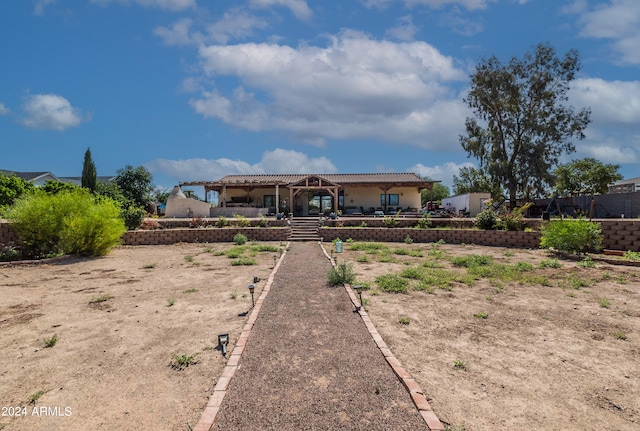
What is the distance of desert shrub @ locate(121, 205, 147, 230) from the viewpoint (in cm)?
1692

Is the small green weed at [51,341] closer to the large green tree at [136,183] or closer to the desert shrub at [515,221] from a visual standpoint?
the desert shrub at [515,221]

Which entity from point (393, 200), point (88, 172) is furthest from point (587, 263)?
point (88, 172)

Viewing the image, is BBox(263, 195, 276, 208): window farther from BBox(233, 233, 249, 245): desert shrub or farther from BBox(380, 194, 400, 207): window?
BBox(233, 233, 249, 245): desert shrub

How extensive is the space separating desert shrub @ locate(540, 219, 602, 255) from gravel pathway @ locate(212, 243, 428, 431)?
33.8 feet

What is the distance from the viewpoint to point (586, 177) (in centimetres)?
3603

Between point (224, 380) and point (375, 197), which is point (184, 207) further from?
point (224, 380)

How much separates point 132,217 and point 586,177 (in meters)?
42.7

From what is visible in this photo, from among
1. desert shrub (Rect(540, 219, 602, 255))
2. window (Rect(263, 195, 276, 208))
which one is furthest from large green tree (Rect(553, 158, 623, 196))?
window (Rect(263, 195, 276, 208))

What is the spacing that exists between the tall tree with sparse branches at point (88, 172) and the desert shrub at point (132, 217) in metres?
25.2

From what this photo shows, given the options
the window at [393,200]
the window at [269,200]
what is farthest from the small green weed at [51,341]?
the window at [393,200]

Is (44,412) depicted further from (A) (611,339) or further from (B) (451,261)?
(B) (451,261)

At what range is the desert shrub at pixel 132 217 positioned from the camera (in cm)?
1692

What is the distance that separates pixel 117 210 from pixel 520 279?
14.0 m

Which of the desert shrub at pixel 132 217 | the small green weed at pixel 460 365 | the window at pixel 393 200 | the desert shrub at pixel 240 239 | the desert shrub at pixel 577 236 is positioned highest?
the window at pixel 393 200
